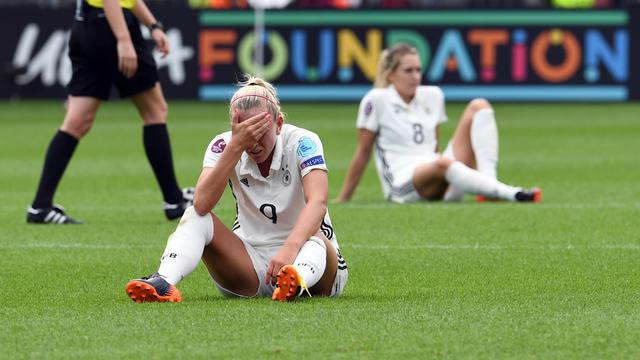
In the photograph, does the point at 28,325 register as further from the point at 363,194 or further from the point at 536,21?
the point at 536,21

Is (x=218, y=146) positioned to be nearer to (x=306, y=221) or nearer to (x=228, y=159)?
(x=228, y=159)

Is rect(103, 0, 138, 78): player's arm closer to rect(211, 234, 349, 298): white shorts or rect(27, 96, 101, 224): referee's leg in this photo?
rect(27, 96, 101, 224): referee's leg

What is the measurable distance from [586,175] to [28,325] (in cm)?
867

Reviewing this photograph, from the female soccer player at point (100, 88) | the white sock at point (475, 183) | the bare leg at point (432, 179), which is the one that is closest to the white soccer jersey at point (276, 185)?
the female soccer player at point (100, 88)

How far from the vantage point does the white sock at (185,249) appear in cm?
614

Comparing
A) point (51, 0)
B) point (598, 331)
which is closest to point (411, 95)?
point (598, 331)

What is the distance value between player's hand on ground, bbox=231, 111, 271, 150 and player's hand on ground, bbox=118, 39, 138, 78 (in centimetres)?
354

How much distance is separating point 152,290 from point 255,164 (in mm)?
705

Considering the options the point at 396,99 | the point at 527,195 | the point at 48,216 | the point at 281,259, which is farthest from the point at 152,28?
the point at 281,259

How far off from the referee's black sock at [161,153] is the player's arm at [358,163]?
4.88 feet

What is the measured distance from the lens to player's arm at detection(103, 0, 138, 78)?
952 centimetres

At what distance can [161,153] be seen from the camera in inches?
392

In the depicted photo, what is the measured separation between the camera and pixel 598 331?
546 cm

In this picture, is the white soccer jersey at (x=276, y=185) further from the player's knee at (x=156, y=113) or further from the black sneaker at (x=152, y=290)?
the player's knee at (x=156, y=113)
